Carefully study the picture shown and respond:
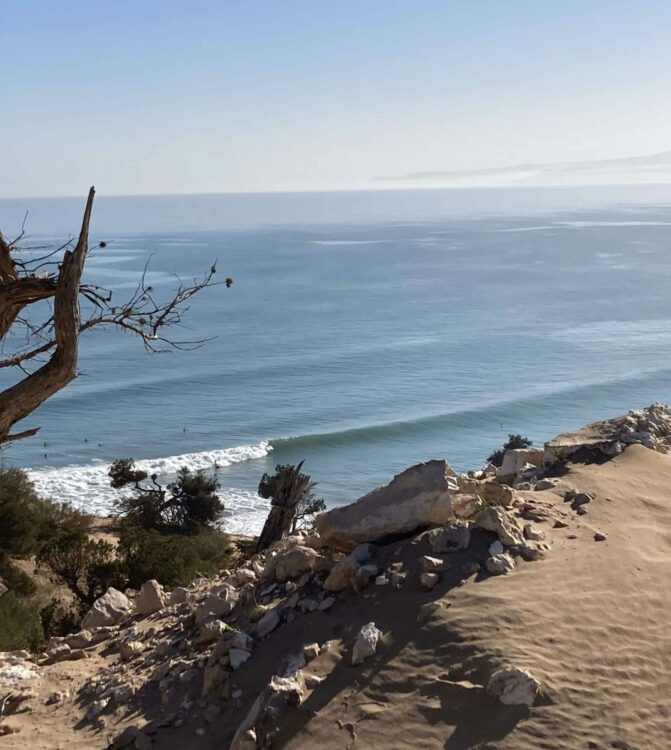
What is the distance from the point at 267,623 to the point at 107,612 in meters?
2.70

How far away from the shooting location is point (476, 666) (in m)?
6.15

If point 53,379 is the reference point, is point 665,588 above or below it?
below

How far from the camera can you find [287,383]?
5206 centimetres

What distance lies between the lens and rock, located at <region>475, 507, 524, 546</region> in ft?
24.6

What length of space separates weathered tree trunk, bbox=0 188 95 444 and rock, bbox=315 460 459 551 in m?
2.79

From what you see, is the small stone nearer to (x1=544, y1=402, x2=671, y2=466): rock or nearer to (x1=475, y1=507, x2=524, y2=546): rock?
(x1=475, y1=507, x2=524, y2=546): rock

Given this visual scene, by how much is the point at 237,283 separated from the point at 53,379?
9480 cm

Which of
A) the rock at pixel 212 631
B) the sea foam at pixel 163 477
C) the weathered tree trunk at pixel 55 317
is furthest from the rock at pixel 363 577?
the sea foam at pixel 163 477

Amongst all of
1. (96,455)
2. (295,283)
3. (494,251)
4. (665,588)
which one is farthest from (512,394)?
(494,251)

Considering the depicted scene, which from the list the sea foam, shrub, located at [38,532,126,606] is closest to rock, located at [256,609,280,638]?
shrub, located at [38,532,126,606]

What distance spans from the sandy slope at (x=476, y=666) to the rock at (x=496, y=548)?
0.08 metres

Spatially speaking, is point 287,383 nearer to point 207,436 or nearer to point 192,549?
point 207,436

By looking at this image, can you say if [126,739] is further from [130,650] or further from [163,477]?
[163,477]

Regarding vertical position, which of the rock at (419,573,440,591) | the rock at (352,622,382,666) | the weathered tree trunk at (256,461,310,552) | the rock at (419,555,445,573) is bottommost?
the weathered tree trunk at (256,461,310,552)
